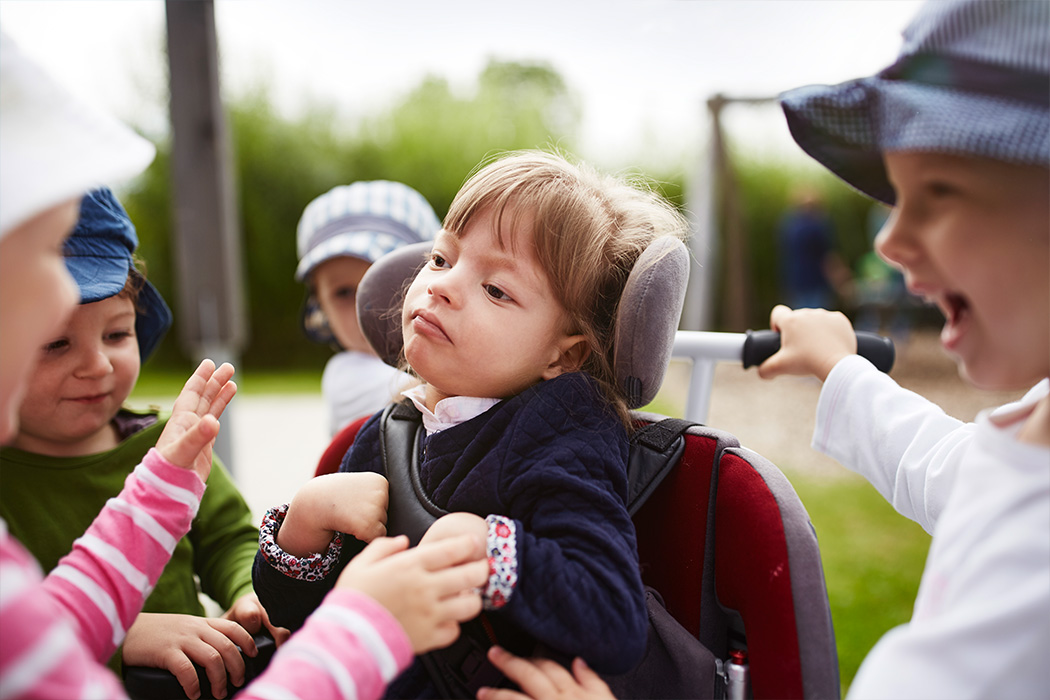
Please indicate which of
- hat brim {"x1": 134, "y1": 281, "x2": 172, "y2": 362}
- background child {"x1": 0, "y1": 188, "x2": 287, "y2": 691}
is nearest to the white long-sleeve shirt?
background child {"x1": 0, "y1": 188, "x2": 287, "y2": 691}

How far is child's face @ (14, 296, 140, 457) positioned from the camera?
1.21 metres

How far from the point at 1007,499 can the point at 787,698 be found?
0.39 meters

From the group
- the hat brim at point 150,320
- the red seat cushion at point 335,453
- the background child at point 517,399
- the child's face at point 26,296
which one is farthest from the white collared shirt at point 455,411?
the hat brim at point 150,320

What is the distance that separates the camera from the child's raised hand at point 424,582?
30.2 inches

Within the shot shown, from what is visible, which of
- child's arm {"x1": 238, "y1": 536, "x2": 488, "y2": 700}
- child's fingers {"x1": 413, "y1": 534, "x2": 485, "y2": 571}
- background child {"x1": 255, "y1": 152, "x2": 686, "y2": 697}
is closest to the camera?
child's arm {"x1": 238, "y1": 536, "x2": 488, "y2": 700}

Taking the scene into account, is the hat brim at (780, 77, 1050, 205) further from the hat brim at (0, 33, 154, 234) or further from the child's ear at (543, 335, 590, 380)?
the hat brim at (0, 33, 154, 234)

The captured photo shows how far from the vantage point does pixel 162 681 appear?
1.10m

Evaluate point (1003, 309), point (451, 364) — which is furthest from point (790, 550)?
point (451, 364)

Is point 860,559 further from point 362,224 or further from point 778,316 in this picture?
point 362,224

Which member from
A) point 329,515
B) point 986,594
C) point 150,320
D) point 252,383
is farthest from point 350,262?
point 252,383

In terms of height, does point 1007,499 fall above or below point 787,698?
above

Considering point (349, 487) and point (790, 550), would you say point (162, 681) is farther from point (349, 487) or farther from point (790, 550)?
point (790, 550)

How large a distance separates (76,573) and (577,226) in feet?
2.64

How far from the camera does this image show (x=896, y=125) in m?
0.76
